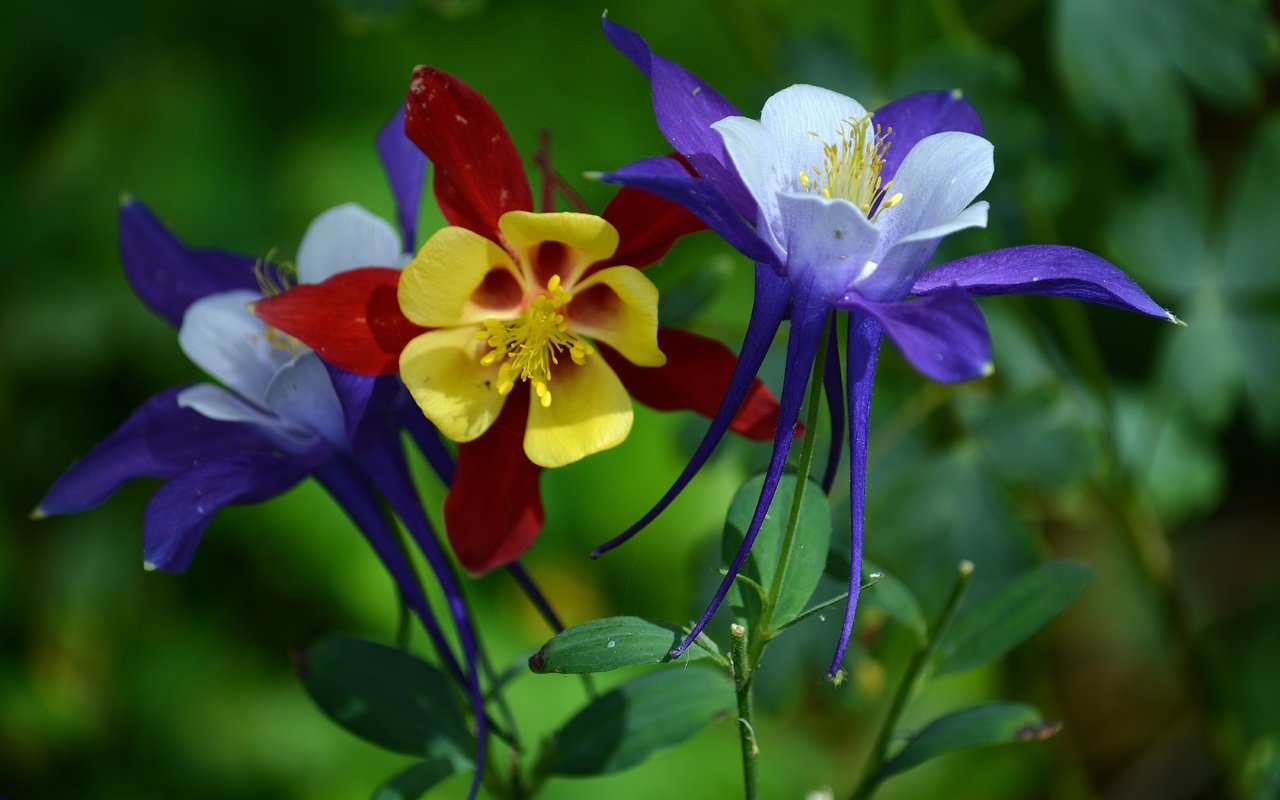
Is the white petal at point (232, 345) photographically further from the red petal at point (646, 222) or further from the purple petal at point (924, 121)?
the purple petal at point (924, 121)

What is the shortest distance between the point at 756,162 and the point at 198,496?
0.44 m

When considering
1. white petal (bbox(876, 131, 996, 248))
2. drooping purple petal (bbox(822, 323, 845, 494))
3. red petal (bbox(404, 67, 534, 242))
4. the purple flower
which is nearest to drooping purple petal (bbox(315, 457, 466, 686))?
the purple flower

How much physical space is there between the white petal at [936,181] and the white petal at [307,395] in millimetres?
399

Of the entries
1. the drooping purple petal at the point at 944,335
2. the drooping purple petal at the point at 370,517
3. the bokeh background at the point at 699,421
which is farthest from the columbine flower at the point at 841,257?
the bokeh background at the point at 699,421

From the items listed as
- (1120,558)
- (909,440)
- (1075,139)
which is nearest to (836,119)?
(909,440)

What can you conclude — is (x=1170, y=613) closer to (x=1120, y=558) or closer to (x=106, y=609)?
(x=1120, y=558)

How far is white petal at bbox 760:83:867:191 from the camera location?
33.4 inches

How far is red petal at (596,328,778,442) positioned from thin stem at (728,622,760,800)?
16 centimetres

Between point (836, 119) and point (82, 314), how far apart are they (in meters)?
2.07

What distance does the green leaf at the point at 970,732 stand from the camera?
92 cm

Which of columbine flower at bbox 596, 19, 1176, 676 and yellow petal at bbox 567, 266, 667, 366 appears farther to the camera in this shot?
yellow petal at bbox 567, 266, 667, 366

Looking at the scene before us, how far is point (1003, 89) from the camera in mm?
1612

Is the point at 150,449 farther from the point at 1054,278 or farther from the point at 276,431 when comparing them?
the point at 1054,278

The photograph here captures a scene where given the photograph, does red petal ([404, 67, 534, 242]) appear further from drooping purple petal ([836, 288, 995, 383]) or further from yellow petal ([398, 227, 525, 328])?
drooping purple petal ([836, 288, 995, 383])
